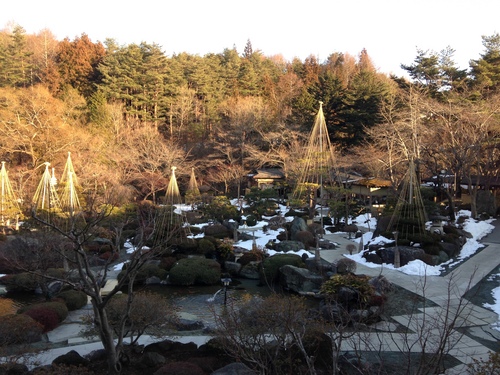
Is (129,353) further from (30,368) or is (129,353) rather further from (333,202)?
(333,202)

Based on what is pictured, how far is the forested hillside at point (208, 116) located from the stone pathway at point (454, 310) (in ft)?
19.8

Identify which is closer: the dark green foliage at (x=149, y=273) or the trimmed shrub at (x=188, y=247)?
the dark green foliage at (x=149, y=273)

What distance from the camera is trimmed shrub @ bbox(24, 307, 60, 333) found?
8609 mm

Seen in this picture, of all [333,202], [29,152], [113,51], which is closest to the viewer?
[333,202]

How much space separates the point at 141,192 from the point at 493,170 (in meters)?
20.9

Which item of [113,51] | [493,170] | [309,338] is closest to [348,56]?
[113,51]

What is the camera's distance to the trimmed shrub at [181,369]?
559cm

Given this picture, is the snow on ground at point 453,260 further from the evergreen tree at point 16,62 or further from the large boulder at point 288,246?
the evergreen tree at point 16,62

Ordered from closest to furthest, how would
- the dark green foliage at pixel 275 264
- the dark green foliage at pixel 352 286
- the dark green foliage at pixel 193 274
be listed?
the dark green foliage at pixel 352 286
the dark green foliage at pixel 275 264
the dark green foliage at pixel 193 274

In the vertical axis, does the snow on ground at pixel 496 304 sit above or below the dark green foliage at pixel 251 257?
above

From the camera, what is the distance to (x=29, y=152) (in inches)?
981

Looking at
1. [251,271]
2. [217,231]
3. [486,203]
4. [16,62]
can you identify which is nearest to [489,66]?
[486,203]

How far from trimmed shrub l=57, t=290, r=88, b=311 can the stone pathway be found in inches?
Result: 284

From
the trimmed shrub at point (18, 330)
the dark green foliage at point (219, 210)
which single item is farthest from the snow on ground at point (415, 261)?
the trimmed shrub at point (18, 330)
